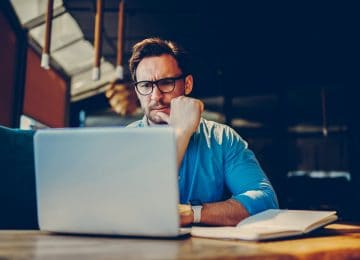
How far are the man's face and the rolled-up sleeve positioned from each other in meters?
0.32

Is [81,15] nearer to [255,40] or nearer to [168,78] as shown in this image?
[255,40]

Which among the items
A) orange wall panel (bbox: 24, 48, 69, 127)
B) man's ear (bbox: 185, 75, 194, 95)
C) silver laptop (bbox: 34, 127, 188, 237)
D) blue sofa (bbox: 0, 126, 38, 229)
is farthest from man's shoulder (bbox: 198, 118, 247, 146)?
orange wall panel (bbox: 24, 48, 69, 127)

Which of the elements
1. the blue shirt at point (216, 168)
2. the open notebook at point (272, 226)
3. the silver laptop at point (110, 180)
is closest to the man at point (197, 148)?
the blue shirt at point (216, 168)

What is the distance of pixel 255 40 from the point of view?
6688 millimetres

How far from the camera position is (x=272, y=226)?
109 cm

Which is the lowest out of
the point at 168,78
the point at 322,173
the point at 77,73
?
the point at 322,173

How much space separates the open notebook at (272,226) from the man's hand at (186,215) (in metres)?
0.08

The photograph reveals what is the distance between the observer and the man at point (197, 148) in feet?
4.73

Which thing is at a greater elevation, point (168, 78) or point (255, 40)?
point (255, 40)

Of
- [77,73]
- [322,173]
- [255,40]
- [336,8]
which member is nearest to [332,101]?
[322,173]

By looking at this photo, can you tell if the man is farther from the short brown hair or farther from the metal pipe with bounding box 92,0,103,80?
the metal pipe with bounding box 92,0,103,80

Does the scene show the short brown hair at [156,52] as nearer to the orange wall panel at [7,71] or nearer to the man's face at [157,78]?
the man's face at [157,78]

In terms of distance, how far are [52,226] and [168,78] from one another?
3.62ft

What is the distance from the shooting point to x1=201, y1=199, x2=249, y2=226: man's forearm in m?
1.31
